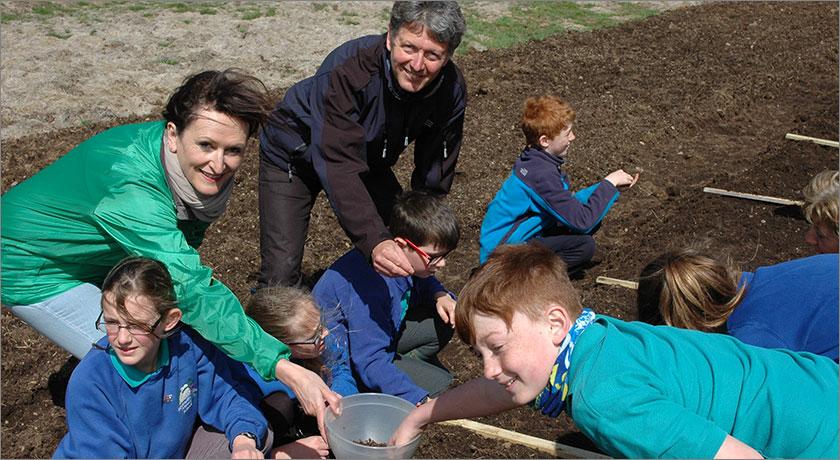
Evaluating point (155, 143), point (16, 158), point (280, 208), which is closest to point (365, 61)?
point (280, 208)

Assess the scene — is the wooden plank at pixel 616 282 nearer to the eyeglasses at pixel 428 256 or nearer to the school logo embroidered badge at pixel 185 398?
the eyeglasses at pixel 428 256

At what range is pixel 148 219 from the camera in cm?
311

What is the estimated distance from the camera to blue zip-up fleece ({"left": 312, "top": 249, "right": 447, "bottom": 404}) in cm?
383

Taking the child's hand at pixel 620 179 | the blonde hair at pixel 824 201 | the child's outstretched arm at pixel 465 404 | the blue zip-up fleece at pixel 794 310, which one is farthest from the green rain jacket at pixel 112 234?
the child's hand at pixel 620 179

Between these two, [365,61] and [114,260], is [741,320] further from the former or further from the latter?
[114,260]

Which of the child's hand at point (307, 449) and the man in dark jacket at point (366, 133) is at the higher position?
the man in dark jacket at point (366, 133)

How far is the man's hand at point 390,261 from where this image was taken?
3.62m

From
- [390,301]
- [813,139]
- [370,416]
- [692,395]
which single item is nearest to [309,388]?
[370,416]

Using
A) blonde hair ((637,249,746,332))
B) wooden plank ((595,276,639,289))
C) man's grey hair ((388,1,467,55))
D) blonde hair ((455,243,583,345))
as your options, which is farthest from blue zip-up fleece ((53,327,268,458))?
wooden plank ((595,276,639,289))

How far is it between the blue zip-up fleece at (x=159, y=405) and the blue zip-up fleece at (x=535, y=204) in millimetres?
2291

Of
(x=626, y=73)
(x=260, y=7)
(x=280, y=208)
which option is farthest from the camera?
(x=260, y=7)

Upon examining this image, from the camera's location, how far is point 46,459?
392 centimetres

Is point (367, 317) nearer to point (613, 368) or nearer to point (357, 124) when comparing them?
point (357, 124)

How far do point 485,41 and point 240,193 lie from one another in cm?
494
